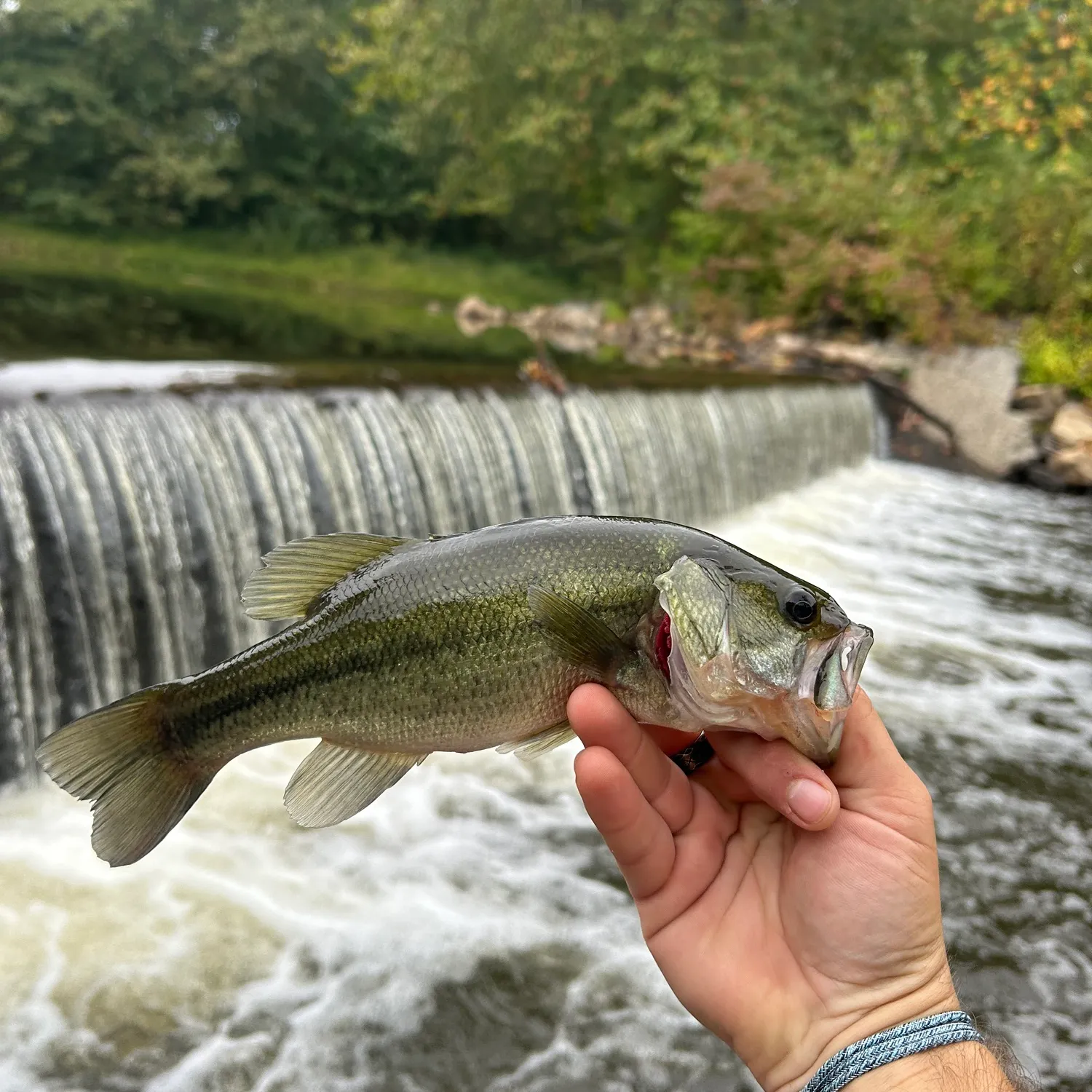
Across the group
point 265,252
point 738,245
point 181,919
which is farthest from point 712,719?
point 265,252

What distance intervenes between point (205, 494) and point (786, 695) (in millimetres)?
4940

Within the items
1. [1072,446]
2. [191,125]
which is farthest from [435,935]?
[191,125]

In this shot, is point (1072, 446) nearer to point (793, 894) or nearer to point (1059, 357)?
point (1059, 357)

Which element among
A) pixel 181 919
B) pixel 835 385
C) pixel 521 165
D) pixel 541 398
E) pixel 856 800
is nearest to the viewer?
pixel 856 800

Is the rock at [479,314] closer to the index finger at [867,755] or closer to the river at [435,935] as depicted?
the river at [435,935]

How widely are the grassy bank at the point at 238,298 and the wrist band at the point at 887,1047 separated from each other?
7750 millimetres

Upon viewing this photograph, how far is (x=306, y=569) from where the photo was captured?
6.92 ft

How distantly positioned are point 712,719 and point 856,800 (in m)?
0.43

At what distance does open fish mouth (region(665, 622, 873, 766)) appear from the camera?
1.77m

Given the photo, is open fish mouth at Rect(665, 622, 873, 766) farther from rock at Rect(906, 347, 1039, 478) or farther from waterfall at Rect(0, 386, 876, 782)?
rock at Rect(906, 347, 1039, 478)

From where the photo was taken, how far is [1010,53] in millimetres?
17719

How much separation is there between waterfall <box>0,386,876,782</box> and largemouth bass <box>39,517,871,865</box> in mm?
3450

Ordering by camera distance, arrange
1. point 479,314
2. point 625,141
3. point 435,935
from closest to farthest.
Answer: point 435,935, point 625,141, point 479,314

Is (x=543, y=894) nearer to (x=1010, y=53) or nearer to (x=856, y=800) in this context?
(x=856, y=800)
